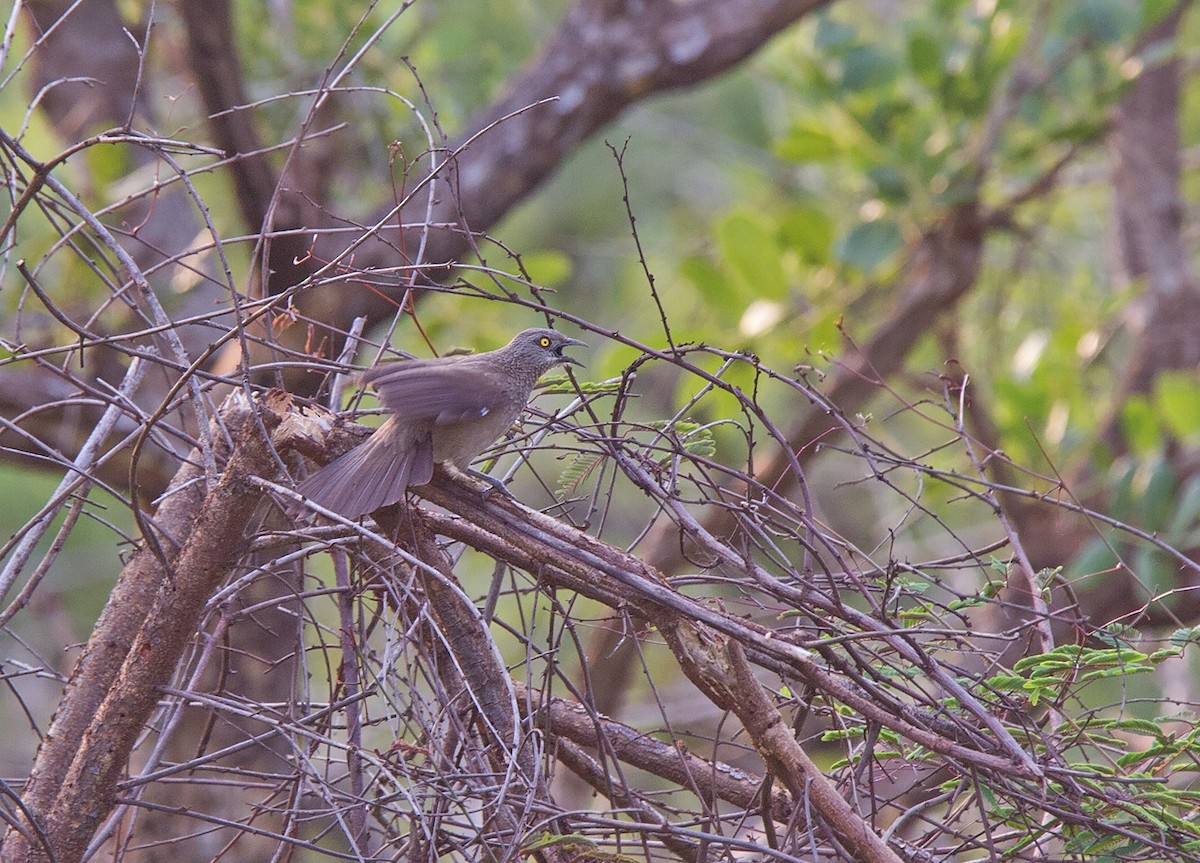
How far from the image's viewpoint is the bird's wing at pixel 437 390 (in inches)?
98.3

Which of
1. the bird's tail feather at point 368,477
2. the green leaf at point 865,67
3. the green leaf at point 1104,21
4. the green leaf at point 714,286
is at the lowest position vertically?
the bird's tail feather at point 368,477

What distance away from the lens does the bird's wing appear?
8.19 feet

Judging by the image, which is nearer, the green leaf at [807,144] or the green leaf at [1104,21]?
the green leaf at [1104,21]

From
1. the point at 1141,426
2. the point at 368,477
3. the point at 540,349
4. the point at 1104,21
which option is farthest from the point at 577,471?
the point at 1104,21

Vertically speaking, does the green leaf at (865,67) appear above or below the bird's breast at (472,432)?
above

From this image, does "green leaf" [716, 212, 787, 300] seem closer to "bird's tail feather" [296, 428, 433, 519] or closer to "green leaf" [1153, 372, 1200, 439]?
"green leaf" [1153, 372, 1200, 439]

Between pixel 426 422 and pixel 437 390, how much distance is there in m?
0.09

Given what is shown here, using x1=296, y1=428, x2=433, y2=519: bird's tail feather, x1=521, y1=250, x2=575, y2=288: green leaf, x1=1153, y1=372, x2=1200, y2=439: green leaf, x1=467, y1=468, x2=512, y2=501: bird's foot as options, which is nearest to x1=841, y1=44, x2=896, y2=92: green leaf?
x1=521, y1=250, x2=575, y2=288: green leaf

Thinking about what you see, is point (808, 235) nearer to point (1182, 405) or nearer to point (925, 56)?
point (925, 56)

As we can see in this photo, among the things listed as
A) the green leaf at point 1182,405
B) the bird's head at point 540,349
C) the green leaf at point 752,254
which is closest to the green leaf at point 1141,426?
the green leaf at point 1182,405

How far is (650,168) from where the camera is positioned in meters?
12.5

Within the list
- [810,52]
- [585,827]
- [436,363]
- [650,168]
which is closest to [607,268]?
[650,168]

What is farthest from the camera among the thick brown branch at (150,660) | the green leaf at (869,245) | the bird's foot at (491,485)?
the green leaf at (869,245)

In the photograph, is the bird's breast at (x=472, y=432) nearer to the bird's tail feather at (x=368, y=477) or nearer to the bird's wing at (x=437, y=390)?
the bird's wing at (x=437, y=390)
